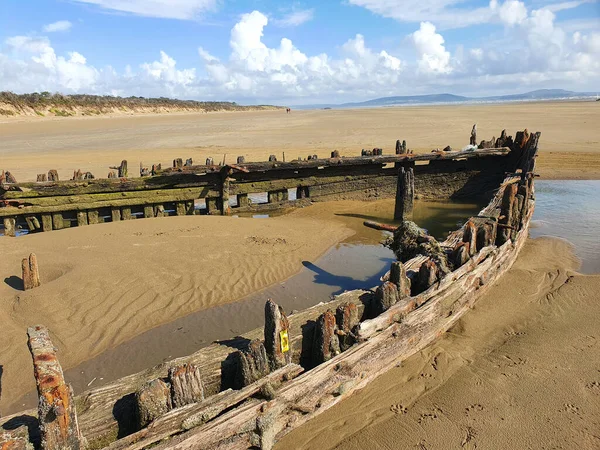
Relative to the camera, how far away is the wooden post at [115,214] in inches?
432

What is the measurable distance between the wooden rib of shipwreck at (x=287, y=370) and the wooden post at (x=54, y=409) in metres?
0.21

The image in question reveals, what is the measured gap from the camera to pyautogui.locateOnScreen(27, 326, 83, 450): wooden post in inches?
109

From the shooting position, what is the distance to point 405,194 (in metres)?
12.0

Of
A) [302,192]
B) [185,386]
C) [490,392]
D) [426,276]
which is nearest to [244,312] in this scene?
[426,276]

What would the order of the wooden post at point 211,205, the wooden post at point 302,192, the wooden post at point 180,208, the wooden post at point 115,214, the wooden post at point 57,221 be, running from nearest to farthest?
the wooden post at point 57,221
the wooden post at point 115,214
the wooden post at point 180,208
the wooden post at point 211,205
the wooden post at point 302,192

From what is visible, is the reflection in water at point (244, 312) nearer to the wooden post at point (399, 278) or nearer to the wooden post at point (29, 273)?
the wooden post at point (29, 273)

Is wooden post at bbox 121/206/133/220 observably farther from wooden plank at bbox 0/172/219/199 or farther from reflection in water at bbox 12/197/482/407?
reflection in water at bbox 12/197/482/407

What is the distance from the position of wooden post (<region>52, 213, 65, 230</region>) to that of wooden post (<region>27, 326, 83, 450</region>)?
8.46 m

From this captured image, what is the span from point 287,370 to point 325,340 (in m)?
0.57

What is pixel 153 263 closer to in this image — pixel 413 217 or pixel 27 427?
pixel 27 427

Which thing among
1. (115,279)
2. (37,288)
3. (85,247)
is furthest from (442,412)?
(85,247)

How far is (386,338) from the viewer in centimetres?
485

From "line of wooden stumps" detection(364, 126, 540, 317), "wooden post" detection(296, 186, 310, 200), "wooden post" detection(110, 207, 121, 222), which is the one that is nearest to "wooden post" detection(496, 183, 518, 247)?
"line of wooden stumps" detection(364, 126, 540, 317)

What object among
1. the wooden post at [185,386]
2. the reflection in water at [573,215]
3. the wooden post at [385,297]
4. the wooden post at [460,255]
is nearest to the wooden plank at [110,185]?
the wooden post at [460,255]
